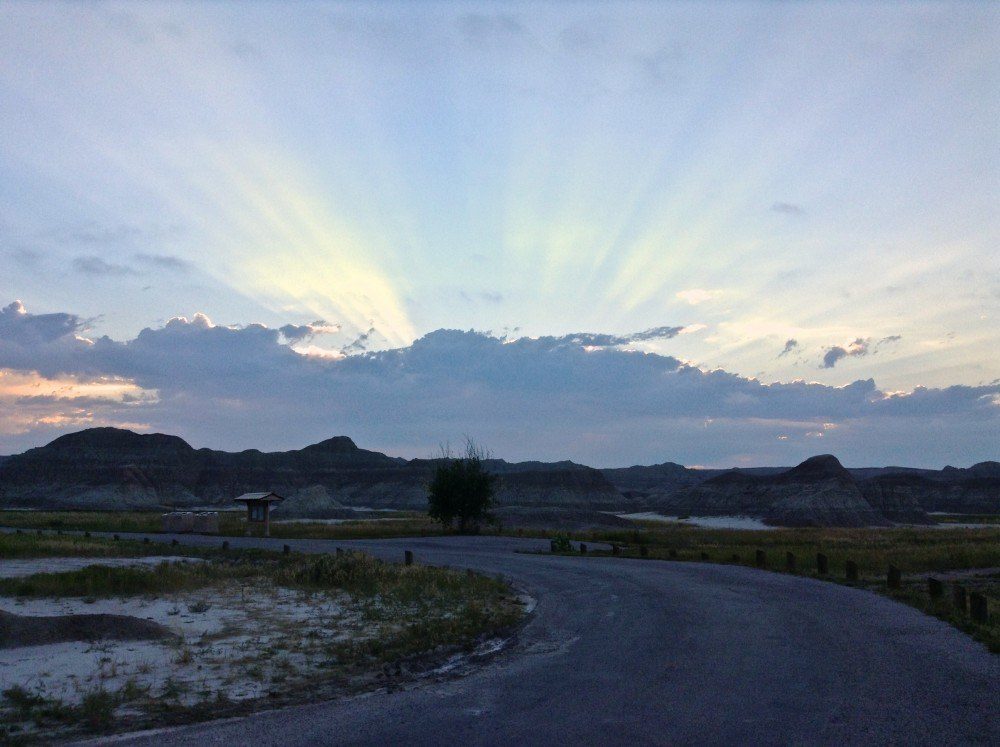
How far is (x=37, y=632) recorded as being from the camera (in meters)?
14.1

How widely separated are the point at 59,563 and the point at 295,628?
71.8 feet

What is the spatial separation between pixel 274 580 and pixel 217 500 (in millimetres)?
166359

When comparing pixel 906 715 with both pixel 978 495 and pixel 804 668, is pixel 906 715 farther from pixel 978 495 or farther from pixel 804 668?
pixel 978 495

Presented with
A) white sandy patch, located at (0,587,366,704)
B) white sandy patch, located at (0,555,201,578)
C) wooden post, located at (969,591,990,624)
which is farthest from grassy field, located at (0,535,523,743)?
wooden post, located at (969,591,990,624)

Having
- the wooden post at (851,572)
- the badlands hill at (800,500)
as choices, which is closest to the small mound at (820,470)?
the badlands hill at (800,500)

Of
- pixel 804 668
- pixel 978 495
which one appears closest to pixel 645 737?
pixel 804 668

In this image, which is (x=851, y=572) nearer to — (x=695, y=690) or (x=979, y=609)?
(x=979, y=609)

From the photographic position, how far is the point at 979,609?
15742 millimetres

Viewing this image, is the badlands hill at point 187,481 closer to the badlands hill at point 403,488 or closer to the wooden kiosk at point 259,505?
the badlands hill at point 403,488

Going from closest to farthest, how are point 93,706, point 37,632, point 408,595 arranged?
1. point 93,706
2. point 37,632
3. point 408,595

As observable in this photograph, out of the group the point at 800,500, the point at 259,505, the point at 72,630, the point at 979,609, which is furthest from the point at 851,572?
the point at 800,500

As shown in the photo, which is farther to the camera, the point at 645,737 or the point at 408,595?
the point at 408,595

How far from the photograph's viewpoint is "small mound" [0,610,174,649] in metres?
13.8

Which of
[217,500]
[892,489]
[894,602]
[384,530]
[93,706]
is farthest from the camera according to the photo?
[217,500]
